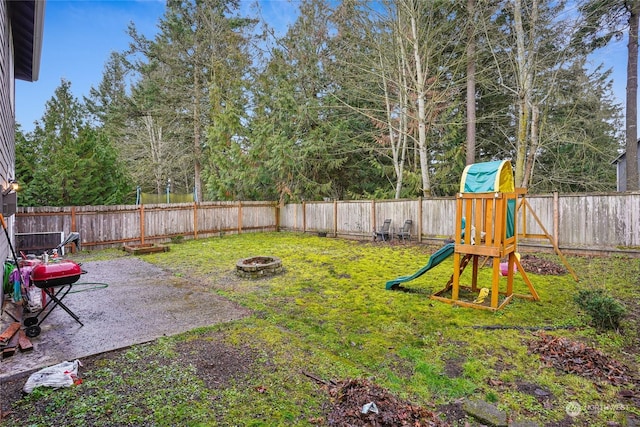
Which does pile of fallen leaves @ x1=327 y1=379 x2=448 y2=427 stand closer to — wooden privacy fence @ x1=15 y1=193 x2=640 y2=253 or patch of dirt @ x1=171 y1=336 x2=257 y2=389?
patch of dirt @ x1=171 y1=336 x2=257 y2=389

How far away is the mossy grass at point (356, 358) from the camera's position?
7.14 feet

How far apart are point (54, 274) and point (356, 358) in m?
3.40

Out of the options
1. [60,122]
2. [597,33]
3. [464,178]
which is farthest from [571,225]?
[60,122]

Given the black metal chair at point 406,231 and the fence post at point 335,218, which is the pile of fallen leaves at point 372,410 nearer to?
the black metal chair at point 406,231

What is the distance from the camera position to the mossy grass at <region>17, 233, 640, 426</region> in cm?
218

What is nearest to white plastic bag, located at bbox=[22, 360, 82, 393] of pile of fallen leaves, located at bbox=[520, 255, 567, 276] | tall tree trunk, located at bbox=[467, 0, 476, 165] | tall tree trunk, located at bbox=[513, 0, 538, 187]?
pile of fallen leaves, located at bbox=[520, 255, 567, 276]

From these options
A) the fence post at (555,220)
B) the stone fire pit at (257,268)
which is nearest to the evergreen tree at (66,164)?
the stone fire pit at (257,268)

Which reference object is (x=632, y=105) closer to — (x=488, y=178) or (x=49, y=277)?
(x=488, y=178)

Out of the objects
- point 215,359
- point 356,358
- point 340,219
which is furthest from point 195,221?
point 356,358

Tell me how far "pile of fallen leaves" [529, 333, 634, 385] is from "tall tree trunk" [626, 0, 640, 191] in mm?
10904

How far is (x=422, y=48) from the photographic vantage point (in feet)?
34.4

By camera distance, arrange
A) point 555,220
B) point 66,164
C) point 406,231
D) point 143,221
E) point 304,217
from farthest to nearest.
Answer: point 304,217 < point 143,221 < point 406,231 < point 66,164 < point 555,220

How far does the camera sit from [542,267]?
6.30 m

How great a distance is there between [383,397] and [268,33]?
615 inches
